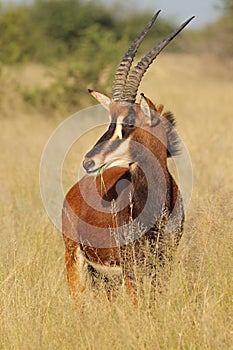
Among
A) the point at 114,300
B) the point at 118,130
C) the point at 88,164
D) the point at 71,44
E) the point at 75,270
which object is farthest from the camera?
the point at 71,44

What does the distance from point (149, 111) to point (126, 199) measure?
0.58 meters

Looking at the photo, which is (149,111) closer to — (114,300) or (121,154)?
(121,154)

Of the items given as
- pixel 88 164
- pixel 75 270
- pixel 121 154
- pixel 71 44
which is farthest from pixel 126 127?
pixel 71 44

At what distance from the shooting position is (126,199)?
15.2 feet

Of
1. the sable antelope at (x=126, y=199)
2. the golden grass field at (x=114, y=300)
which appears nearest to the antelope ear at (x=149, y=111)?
the sable antelope at (x=126, y=199)

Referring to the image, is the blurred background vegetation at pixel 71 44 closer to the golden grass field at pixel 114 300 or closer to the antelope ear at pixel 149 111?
the golden grass field at pixel 114 300

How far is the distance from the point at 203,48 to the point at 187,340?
98.7ft

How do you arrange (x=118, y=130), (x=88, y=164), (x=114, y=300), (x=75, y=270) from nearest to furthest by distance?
1. (x=88, y=164)
2. (x=118, y=130)
3. (x=114, y=300)
4. (x=75, y=270)

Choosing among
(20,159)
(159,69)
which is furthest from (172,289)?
(159,69)

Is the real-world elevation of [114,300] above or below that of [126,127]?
below

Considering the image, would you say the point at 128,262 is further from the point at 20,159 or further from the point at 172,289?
the point at 20,159

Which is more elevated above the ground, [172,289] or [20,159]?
[20,159]

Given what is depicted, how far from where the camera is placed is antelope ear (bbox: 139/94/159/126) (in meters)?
4.59

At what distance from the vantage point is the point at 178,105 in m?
16.6
